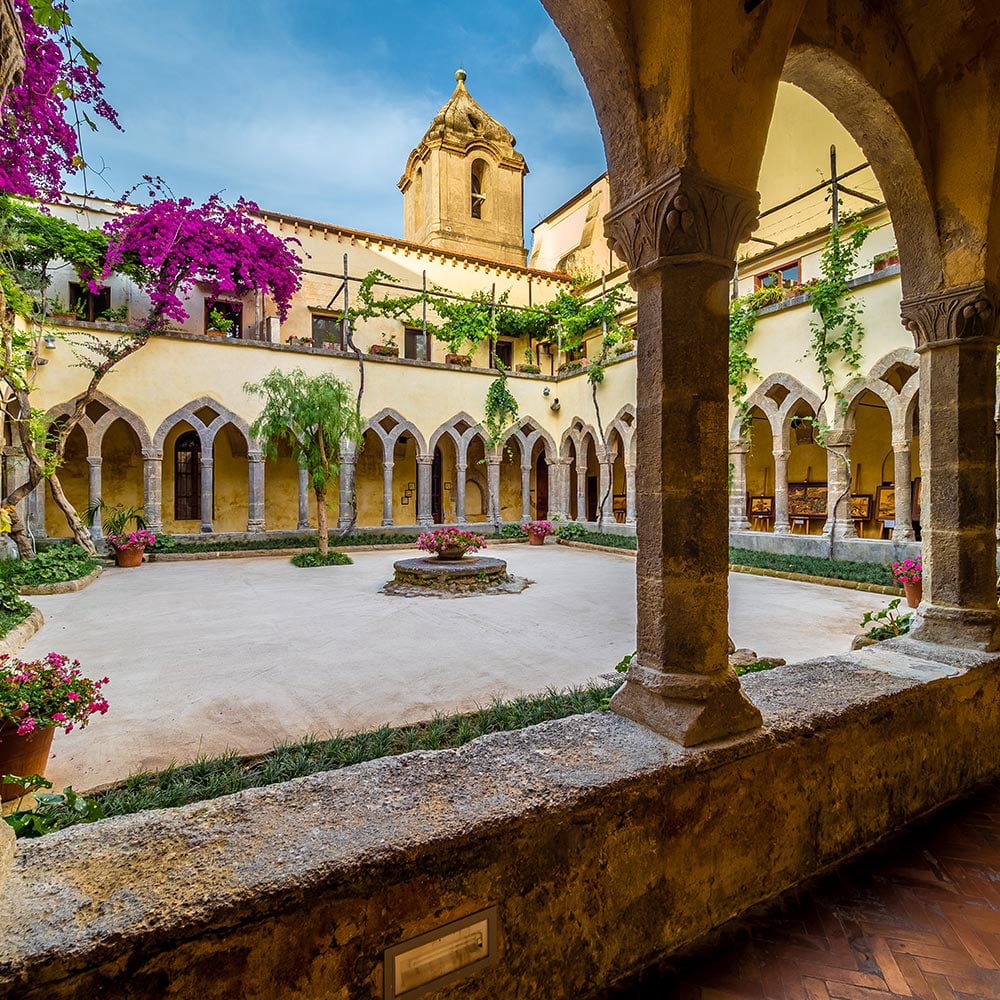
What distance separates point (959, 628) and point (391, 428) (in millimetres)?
11868

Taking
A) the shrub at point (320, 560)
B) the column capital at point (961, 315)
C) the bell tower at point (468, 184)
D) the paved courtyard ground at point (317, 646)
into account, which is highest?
the bell tower at point (468, 184)

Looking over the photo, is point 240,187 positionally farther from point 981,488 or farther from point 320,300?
point 981,488

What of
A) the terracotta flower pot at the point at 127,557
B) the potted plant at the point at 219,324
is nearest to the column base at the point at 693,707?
the terracotta flower pot at the point at 127,557

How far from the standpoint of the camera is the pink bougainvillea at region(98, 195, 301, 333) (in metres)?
10.2

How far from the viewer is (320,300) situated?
1448 centimetres

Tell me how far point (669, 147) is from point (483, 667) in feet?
10.5

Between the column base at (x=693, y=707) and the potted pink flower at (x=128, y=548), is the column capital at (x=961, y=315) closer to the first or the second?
the column base at (x=693, y=707)

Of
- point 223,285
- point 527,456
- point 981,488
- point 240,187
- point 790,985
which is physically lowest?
point 790,985

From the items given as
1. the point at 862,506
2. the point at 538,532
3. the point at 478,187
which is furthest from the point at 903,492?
the point at 478,187

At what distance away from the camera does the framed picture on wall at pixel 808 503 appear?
1059 cm

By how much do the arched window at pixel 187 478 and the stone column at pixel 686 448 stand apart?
1344 centimetres

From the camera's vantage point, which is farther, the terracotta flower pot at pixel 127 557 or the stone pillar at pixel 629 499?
the stone pillar at pixel 629 499

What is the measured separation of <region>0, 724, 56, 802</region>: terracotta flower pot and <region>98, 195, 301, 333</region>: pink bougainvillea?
383 inches

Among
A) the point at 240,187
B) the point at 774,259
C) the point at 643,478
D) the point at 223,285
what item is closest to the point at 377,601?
the point at 643,478
